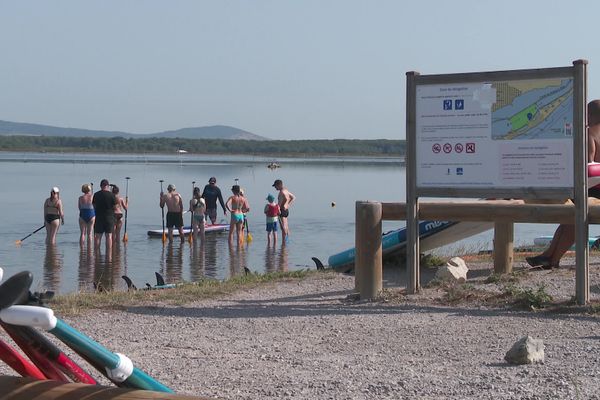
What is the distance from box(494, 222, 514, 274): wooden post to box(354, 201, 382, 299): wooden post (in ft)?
Result: 7.85

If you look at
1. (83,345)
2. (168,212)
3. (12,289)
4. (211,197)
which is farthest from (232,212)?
(12,289)

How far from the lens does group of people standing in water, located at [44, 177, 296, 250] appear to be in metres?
22.3

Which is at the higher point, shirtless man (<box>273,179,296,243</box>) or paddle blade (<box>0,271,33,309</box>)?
paddle blade (<box>0,271,33,309</box>)

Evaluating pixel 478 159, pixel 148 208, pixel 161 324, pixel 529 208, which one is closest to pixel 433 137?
pixel 478 159

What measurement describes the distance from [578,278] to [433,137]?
1943 mm

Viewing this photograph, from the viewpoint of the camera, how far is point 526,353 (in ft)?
21.2

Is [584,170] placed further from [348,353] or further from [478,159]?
[348,353]

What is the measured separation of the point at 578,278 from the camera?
9.15 meters

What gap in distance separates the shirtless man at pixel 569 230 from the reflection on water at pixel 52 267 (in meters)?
7.55

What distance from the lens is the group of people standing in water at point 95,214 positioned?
73.0 feet

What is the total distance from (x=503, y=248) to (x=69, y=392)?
8.82 metres

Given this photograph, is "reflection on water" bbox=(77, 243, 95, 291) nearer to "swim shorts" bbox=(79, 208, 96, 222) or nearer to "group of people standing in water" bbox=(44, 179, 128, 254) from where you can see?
"group of people standing in water" bbox=(44, 179, 128, 254)

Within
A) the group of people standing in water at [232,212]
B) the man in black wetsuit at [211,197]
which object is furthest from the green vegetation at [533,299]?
the man in black wetsuit at [211,197]

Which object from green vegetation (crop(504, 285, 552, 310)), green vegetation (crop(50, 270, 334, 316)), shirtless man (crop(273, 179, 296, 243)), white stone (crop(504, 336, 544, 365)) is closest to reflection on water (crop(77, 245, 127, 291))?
shirtless man (crop(273, 179, 296, 243))
